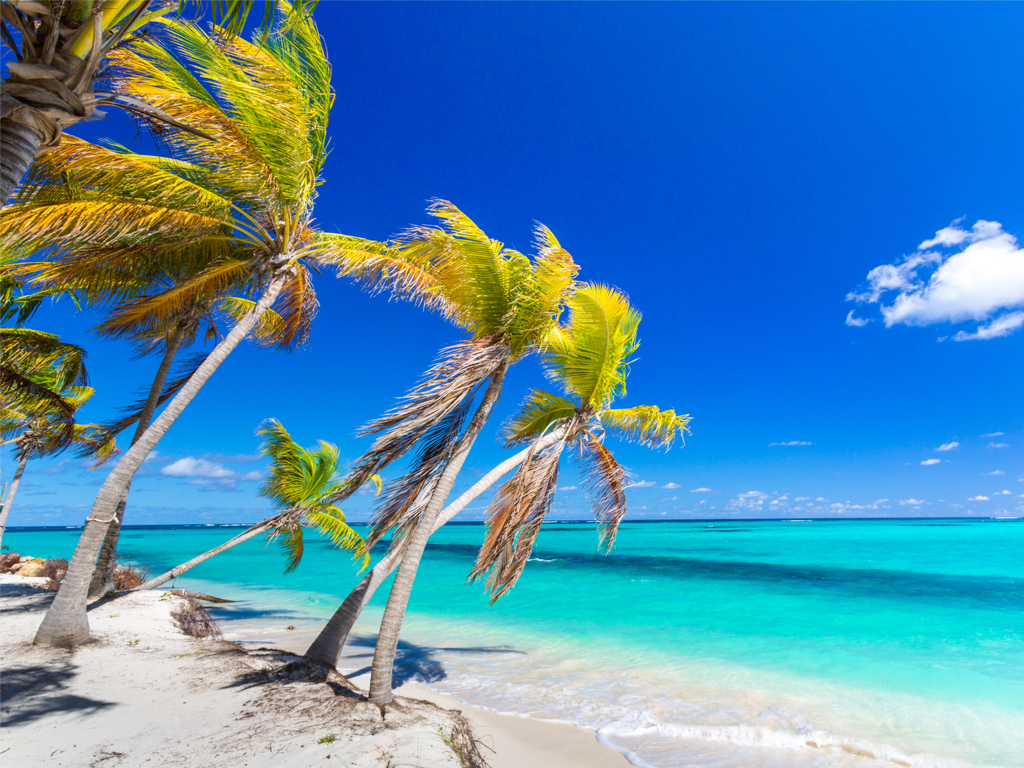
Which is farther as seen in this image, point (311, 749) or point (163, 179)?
point (163, 179)

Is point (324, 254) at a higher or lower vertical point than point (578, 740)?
higher

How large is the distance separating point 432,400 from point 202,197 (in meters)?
3.58

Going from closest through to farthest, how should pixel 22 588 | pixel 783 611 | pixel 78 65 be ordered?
1. pixel 78 65
2. pixel 22 588
3. pixel 783 611

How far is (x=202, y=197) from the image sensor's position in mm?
5441

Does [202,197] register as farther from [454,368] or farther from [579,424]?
[579,424]

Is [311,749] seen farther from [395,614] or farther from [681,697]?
[681,697]

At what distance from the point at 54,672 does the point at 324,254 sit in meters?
5.85

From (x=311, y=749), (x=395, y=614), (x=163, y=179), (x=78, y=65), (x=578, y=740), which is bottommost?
(x=578, y=740)

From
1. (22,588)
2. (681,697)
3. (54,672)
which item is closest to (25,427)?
(22,588)

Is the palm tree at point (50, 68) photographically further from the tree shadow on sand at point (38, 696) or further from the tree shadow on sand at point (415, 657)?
the tree shadow on sand at point (415, 657)

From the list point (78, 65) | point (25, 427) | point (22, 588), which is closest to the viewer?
point (78, 65)

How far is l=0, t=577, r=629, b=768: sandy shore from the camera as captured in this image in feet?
12.3

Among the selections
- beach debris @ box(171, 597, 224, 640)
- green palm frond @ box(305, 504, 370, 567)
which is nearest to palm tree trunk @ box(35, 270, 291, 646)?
beach debris @ box(171, 597, 224, 640)

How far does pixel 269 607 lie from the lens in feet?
50.0
